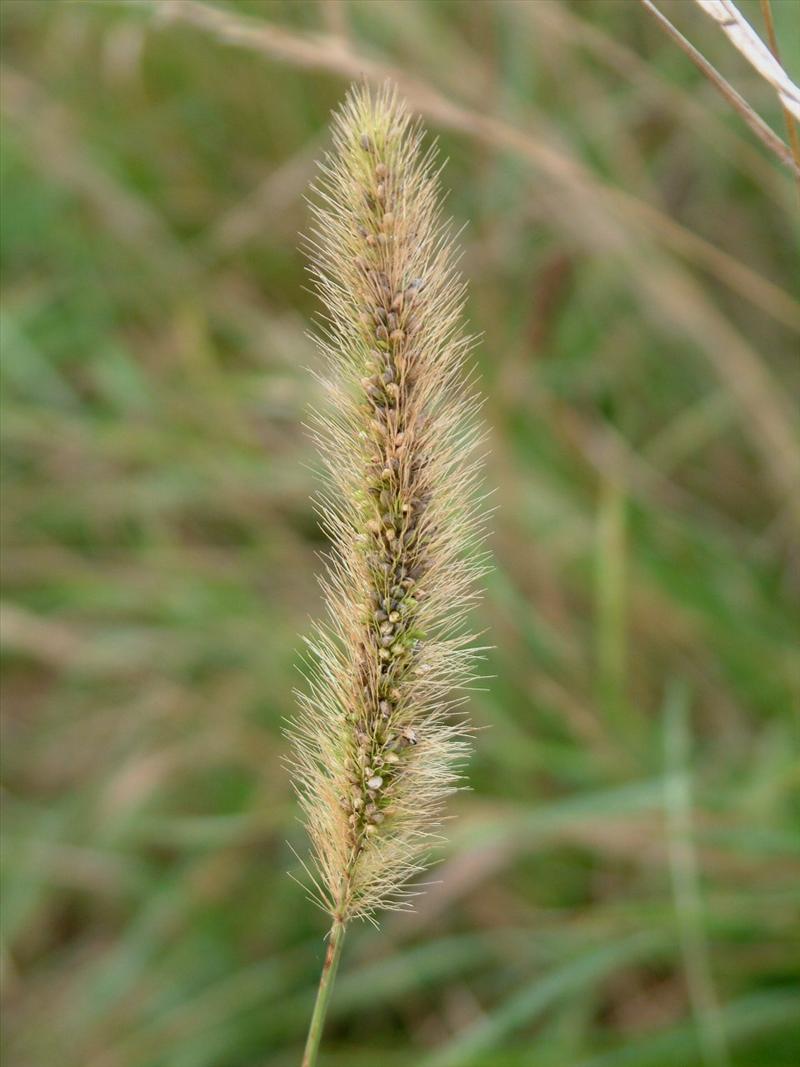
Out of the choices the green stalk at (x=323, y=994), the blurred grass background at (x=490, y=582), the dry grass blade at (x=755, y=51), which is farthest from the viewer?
the blurred grass background at (x=490, y=582)

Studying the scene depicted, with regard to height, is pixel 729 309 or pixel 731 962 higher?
pixel 729 309

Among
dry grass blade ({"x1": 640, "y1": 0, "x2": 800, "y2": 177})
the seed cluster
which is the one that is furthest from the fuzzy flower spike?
dry grass blade ({"x1": 640, "y1": 0, "x2": 800, "y2": 177})

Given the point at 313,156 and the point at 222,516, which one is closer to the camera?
the point at 313,156

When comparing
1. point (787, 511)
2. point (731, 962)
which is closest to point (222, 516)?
point (787, 511)

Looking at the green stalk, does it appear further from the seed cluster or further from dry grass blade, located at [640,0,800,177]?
dry grass blade, located at [640,0,800,177]

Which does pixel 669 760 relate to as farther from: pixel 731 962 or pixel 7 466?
pixel 7 466

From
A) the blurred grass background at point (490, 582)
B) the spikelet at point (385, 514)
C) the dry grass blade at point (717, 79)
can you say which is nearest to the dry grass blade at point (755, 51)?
the dry grass blade at point (717, 79)

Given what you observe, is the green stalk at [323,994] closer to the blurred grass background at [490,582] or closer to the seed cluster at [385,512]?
the seed cluster at [385,512]
